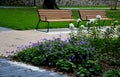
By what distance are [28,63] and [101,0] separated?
3973 centimetres

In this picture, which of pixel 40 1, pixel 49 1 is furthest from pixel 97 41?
pixel 40 1

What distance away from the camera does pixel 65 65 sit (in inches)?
332

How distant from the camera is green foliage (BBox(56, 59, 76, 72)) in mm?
8359

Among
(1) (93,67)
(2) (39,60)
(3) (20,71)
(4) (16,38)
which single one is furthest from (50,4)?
(1) (93,67)

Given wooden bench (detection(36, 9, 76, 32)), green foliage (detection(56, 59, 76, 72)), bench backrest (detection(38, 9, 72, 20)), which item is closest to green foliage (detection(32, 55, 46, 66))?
green foliage (detection(56, 59, 76, 72))

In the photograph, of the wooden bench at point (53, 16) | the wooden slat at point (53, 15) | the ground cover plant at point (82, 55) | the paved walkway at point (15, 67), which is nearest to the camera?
the paved walkway at point (15, 67)

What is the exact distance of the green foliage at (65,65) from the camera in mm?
8359

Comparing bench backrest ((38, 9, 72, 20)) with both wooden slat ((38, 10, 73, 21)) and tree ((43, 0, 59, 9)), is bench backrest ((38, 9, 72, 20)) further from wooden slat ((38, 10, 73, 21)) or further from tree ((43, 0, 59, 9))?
tree ((43, 0, 59, 9))

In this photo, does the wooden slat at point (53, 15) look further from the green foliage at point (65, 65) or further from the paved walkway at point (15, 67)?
the green foliage at point (65, 65)

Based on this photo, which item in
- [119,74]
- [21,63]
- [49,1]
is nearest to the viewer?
[119,74]

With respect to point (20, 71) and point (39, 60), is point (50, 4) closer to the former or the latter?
point (39, 60)

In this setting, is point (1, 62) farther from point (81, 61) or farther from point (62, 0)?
point (62, 0)

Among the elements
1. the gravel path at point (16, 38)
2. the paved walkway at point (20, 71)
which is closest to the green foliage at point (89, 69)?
the paved walkway at point (20, 71)

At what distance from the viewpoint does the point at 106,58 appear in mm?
9391
